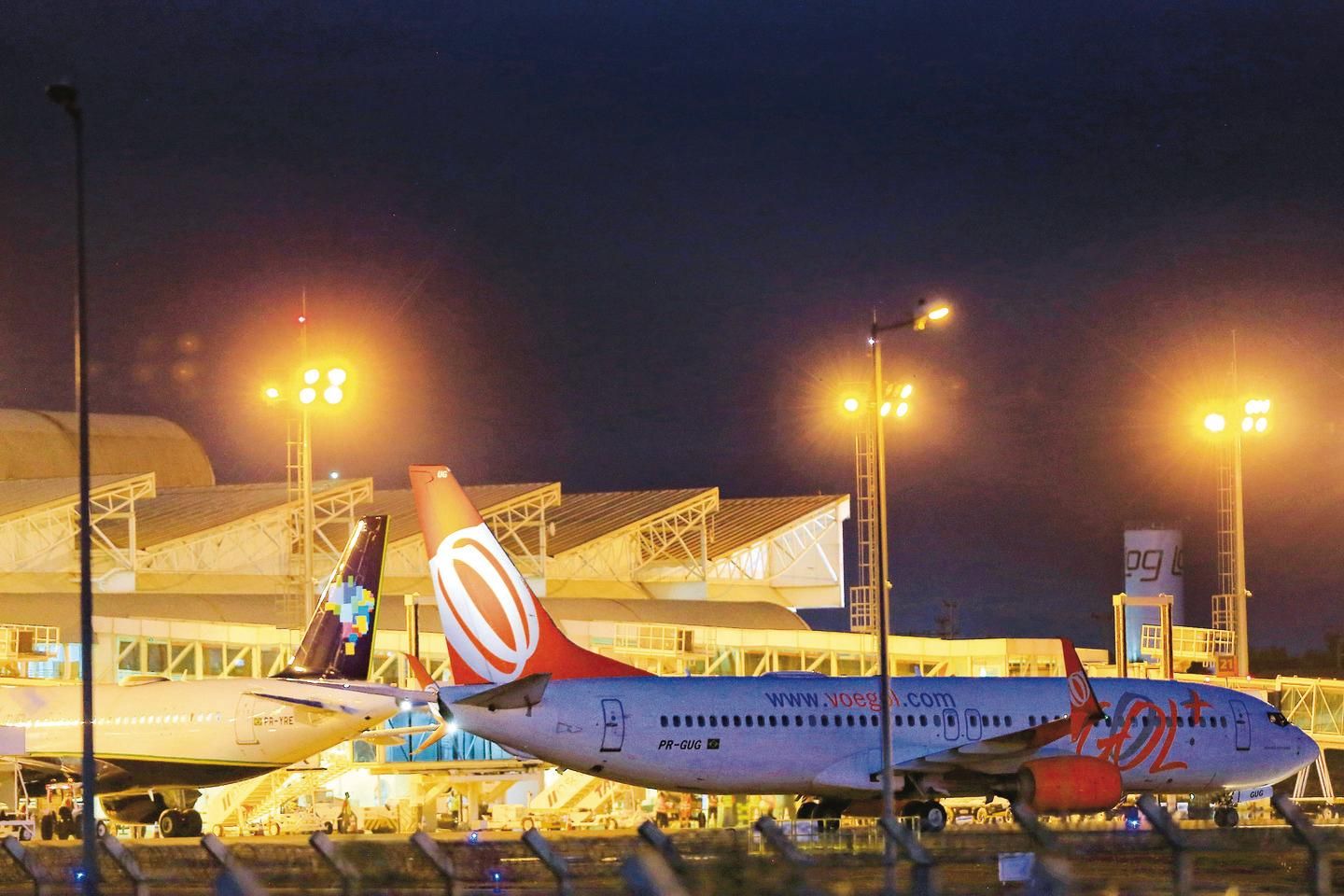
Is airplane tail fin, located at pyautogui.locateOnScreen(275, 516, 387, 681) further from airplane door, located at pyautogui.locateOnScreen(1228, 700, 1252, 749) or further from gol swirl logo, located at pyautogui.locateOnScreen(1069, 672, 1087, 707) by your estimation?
airplane door, located at pyautogui.locateOnScreen(1228, 700, 1252, 749)

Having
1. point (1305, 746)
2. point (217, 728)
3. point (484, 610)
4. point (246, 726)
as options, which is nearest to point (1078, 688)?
point (1305, 746)

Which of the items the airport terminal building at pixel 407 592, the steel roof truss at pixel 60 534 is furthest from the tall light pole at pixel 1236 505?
the steel roof truss at pixel 60 534

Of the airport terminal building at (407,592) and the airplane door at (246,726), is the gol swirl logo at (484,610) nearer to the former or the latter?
the airplane door at (246,726)

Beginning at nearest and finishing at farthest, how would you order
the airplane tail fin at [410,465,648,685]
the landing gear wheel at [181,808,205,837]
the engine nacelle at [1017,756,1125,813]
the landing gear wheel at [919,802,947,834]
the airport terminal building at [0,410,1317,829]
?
the airplane tail fin at [410,465,648,685], the engine nacelle at [1017,756,1125,813], the landing gear wheel at [919,802,947,834], the landing gear wheel at [181,808,205,837], the airport terminal building at [0,410,1317,829]

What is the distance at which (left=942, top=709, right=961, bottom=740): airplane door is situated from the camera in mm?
40188

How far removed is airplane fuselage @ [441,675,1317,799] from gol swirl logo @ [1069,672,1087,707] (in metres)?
1.82

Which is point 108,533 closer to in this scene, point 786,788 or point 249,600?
point 249,600

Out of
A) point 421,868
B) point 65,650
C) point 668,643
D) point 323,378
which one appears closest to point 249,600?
point 65,650

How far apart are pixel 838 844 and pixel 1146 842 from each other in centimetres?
245

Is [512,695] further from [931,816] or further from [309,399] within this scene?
[309,399]

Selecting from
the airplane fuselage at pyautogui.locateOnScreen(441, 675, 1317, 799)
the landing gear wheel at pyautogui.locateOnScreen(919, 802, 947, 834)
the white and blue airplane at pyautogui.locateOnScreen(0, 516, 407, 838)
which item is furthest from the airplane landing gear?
the white and blue airplane at pyautogui.locateOnScreen(0, 516, 407, 838)

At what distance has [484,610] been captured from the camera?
36.5 metres

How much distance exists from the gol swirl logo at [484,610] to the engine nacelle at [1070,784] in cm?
1011

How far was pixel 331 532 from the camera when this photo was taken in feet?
294
